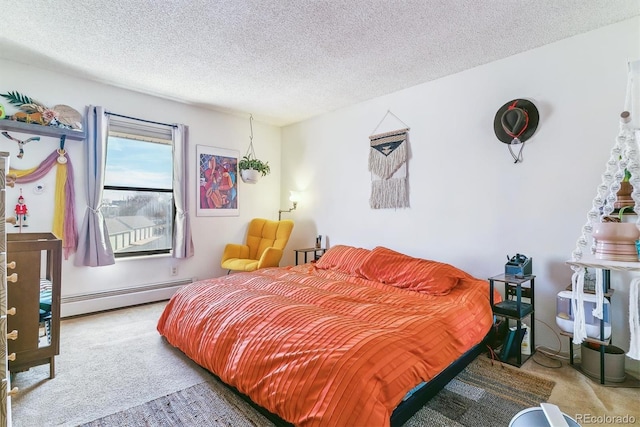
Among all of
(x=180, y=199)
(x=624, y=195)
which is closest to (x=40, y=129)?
(x=180, y=199)

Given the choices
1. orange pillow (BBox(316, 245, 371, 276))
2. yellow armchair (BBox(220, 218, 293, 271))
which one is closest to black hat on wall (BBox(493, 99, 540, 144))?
orange pillow (BBox(316, 245, 371, 276))

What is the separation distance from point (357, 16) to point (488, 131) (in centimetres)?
158

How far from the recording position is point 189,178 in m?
3.97

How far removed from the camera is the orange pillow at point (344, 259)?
309cm

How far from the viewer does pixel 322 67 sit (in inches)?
114

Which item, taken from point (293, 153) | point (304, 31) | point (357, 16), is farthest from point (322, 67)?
point (293, 153)

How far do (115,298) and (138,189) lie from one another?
49.8 inches

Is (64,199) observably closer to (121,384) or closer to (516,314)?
(121,384)

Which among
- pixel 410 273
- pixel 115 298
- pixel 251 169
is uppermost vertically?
pixel 251 169

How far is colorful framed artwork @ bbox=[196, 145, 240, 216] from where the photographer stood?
409 cm

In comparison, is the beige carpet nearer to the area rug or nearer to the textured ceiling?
the area rug

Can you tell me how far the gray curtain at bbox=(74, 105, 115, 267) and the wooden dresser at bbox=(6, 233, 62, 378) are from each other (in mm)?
1214

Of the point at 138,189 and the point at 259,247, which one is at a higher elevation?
the point at 138,189

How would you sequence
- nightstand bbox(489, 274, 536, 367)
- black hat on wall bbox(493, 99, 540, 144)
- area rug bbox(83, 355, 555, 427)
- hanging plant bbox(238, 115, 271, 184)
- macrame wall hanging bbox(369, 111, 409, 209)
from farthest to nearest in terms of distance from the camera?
hanging plant bbox(238, 115, 271, 184) → macrame wall hanging bbox(369, 111, 409, 209) → black hat on wall bbox(493, 99, 540, 144) → nightstand bbox(489, 274, 536, 367) → area rug bbox(83, 355, 555, 427)
